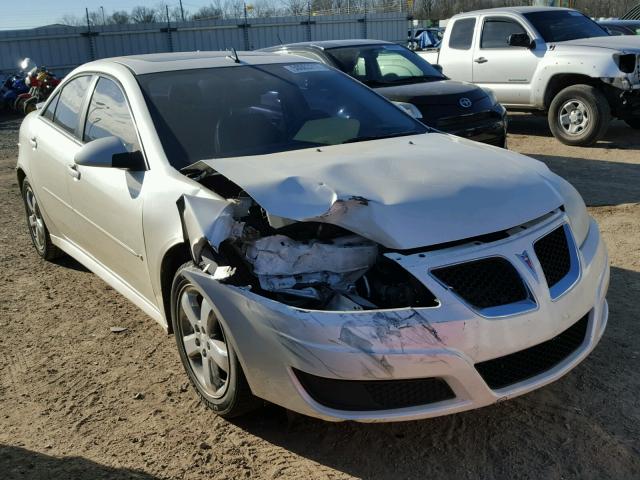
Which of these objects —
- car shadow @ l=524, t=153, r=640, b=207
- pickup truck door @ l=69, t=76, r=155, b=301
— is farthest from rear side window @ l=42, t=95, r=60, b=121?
car shadow @ l=524, t=153, r=640, b=207

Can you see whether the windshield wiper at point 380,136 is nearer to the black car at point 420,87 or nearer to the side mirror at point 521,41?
the black car at point 420,87

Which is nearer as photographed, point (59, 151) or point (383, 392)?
point (383, 392)

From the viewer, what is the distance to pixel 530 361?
2898 mm

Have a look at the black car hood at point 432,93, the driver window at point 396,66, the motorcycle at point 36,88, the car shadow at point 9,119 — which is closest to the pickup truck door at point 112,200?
the black car hood at point 432,93

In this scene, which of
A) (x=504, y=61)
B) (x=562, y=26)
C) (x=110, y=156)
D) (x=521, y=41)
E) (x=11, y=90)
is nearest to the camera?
(x=110, y=156)

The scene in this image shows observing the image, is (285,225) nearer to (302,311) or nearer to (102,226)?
(302,311)

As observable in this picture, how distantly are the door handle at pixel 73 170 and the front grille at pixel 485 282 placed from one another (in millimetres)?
2617

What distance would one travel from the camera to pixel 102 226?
4.17 m

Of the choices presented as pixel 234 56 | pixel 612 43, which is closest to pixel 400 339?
pixel 234 56

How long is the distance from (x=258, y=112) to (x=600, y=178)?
5172 millimetres

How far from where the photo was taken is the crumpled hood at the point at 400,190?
2.90 metres

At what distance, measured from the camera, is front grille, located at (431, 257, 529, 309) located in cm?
277

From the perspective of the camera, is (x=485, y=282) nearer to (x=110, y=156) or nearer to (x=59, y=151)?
(x=110, y=156)

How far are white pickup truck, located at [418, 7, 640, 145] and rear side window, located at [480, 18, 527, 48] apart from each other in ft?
0.05
